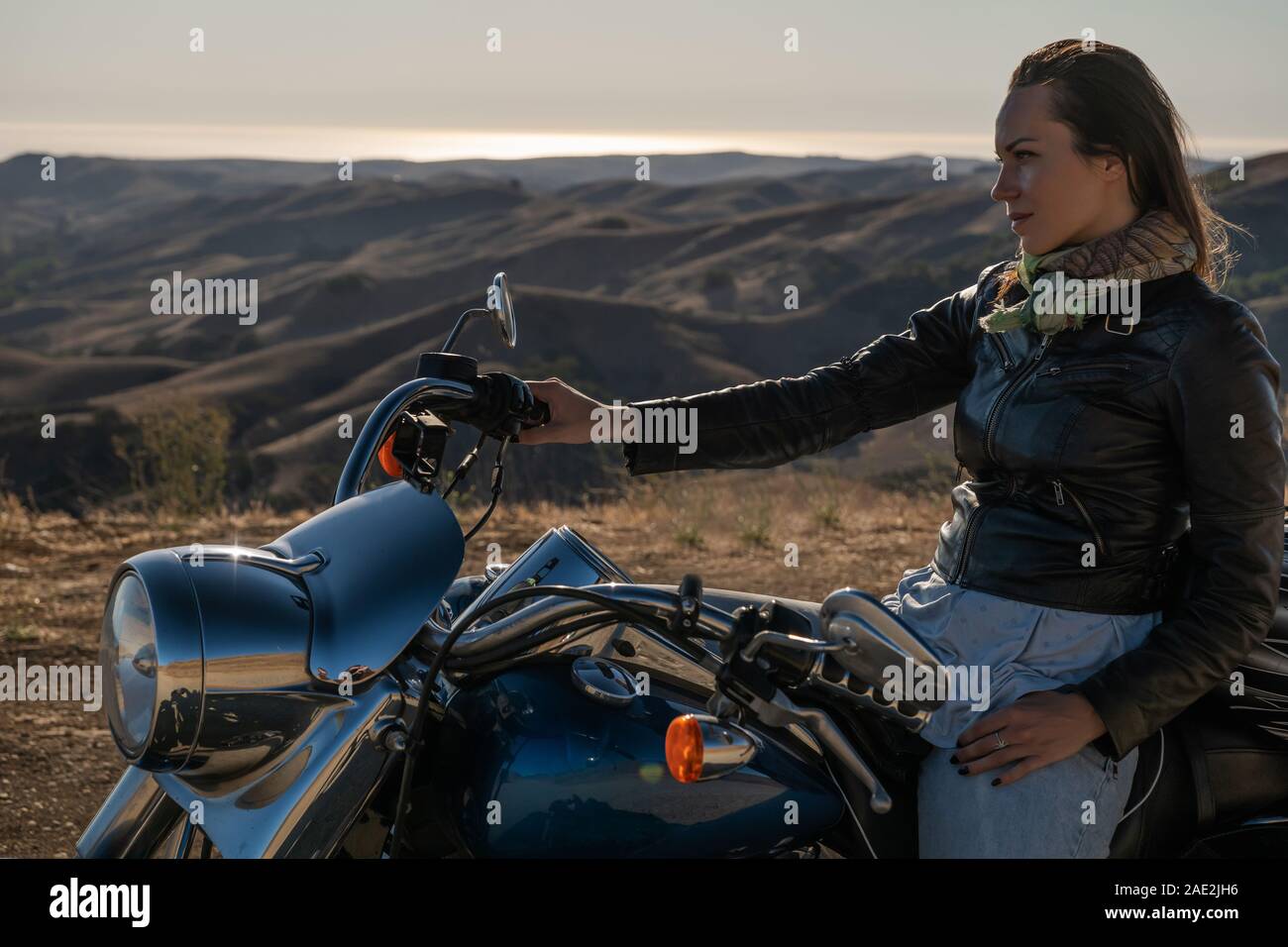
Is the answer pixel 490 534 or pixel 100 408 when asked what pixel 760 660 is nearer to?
pixel 490 534

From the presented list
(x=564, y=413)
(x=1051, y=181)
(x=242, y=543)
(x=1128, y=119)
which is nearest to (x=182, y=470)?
(x=242, y=543)

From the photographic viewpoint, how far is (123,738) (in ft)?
5.83

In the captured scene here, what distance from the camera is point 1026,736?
2010 millimetres

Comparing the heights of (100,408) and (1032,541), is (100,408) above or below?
below

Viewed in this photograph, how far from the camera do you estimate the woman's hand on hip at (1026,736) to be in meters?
2.00

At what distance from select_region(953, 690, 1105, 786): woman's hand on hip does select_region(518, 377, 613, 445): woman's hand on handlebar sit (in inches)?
38.1

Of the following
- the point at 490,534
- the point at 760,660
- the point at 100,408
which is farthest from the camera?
the point at 100,408

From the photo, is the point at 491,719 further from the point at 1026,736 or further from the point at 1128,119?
the point at 1128,119

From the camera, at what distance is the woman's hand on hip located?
200cm

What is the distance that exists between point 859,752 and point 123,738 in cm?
111

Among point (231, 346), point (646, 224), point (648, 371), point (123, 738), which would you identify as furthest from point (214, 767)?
point (646, 224)

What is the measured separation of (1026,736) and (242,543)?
21.1 feet

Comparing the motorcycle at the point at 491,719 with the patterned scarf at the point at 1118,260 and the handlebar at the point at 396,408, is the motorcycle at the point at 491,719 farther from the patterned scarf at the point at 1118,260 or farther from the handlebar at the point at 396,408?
the patterned scarf at the point at 1118,260

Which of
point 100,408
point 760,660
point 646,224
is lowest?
point 100,408
